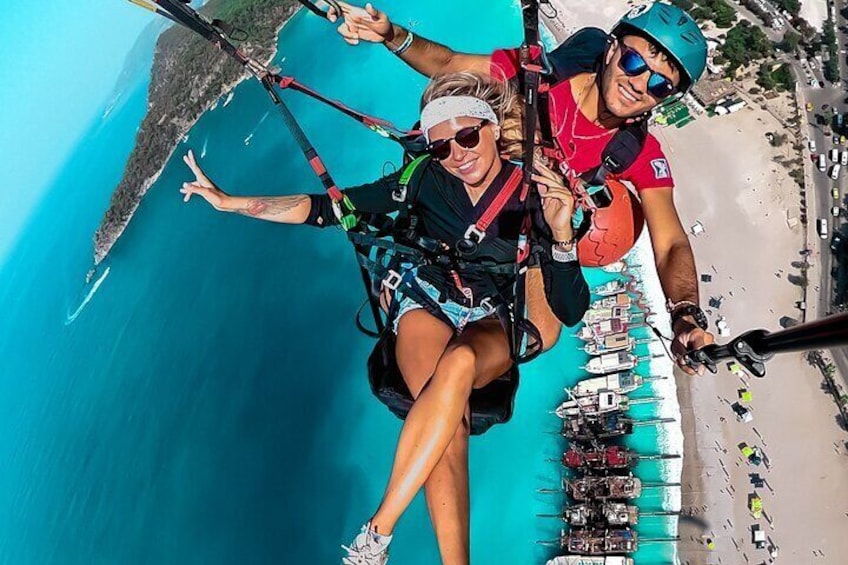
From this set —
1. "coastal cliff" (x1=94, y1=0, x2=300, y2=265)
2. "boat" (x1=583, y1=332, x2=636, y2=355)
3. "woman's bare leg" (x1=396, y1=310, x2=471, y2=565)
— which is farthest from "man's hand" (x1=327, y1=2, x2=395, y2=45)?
"coastal cliff" (x1=94, y1=0, x2=300, y2=265)

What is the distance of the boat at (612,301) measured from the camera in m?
5.92

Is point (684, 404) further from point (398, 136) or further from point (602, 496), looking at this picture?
point (398, 136)

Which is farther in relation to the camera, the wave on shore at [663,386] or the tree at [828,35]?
the tree at [828,35]

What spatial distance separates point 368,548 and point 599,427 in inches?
173

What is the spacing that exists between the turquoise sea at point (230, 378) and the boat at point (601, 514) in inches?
6.3

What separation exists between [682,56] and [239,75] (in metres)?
8.42

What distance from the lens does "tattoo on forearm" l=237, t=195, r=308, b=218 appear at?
181 cm

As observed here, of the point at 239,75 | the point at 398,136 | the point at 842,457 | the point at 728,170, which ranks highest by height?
the point at 239,75

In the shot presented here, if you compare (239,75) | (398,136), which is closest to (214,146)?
(239,75)

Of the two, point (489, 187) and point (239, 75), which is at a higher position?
point (239, 75)

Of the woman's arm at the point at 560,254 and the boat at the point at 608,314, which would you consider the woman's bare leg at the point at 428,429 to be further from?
the boat at the point at 608,314

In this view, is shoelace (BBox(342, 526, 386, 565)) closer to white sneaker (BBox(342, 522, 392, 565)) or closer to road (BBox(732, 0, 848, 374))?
white sneaker (BBox(342, 522, 392, 565))

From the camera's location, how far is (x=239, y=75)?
8938mm

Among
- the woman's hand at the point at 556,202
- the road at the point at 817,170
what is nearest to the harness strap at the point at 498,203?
the woman's hand at the point at 556,202
